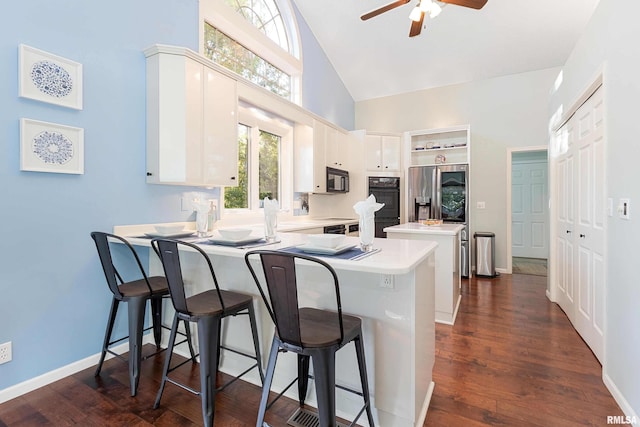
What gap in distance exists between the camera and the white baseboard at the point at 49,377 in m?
1.94

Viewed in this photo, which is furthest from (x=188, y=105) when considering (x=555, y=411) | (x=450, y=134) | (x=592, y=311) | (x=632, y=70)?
(x=450, y=134)

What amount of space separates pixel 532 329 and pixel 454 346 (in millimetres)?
940

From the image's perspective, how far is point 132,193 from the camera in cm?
258

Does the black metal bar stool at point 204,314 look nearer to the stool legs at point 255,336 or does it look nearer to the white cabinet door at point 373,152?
the stool legs at point 255,336

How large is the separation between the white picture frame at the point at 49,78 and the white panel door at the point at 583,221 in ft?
11.8

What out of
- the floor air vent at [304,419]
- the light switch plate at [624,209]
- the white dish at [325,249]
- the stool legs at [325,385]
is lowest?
the floor air vent at [304,419]

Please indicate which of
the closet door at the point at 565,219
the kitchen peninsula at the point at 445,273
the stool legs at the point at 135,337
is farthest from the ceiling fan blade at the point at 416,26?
the stool legs at the point at 135,337

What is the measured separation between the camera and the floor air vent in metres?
1.69

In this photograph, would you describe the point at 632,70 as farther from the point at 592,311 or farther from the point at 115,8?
the point at 115,8

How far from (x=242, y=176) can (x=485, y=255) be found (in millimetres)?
3922

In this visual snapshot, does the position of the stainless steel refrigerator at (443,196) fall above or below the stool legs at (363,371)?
above

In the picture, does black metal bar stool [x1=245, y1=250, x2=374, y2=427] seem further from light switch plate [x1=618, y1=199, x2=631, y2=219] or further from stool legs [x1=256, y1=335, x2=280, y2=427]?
light switch plate [x1=618, y1=199, x2=631, y2=219]

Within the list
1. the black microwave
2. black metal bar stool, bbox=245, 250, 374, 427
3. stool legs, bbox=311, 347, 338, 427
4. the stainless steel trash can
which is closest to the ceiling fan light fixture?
the black microwave

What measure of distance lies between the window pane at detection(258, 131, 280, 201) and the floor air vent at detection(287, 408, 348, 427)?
2.75 m
